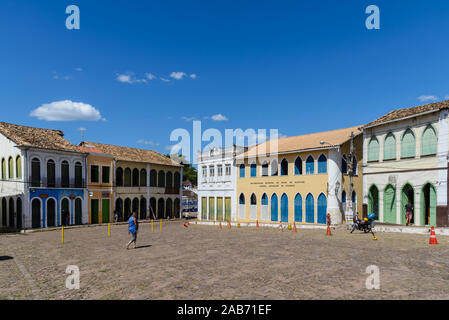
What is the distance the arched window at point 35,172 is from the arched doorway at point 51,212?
1.88 metres

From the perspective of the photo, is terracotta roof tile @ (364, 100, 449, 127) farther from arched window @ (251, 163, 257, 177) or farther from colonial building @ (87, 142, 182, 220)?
colonial building @ (87, 142, 182, 220)

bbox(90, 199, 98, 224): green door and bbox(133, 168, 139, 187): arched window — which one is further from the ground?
bbox(133, 168, 139, 187): arched window

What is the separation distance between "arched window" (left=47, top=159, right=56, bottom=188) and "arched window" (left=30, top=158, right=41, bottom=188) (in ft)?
2.78

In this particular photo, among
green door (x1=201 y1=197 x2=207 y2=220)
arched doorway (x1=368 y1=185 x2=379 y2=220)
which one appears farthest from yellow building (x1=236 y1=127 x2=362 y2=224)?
green door (x1=201 y1=197 x2=207 y2=220)

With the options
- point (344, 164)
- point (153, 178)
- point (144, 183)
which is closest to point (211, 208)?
point (153, 178)

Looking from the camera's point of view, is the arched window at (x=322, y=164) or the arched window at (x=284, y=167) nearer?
the arched window at (x=322, y=164)

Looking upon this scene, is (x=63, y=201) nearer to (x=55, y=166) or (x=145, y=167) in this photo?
(x=55, y=166)

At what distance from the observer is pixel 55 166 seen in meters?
30.8

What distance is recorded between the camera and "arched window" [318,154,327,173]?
28.3 meters

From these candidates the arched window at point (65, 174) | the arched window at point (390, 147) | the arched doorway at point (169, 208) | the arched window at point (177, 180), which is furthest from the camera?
the arched window at point (177, 180)

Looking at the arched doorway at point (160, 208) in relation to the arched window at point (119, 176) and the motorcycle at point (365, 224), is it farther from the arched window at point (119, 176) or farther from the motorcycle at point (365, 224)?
the motorcycle at point (365, 224)

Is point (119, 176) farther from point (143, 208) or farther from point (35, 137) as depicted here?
point (35, 137)

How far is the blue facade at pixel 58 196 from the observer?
96.1 feet

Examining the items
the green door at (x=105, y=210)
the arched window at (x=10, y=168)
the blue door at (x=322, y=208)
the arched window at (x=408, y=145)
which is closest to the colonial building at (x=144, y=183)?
the green door at (x=105, y=210)
